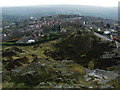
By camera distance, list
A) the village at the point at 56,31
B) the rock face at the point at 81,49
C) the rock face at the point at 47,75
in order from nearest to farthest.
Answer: the rock face at the point at 47,75 → the rock face at the point at 81,49 → the village at the point at 56,31

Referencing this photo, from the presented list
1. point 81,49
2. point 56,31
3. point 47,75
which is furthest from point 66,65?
point 56,31

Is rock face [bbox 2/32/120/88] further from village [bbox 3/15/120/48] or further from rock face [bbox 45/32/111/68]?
village [bbox 3/15/120/48]

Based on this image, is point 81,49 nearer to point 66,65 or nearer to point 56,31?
point 66,65

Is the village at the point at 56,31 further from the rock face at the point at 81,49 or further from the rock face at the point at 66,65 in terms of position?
the rock face at the point at 66,65

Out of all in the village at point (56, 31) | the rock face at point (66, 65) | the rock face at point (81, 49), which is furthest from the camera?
the village at point (56, 31)

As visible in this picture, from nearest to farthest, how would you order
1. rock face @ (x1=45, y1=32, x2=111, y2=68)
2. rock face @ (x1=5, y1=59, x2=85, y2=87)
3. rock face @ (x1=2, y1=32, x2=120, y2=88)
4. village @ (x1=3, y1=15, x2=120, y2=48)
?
rock face @ (x1=2, y1=32, x2=120, y2=88) → rock face @ (x1=5, y1=59, x2=85, y2=87) → rock face @ (x1=45, y1=32, x2=111, y2=68) → village @ (x1=3, y1=15, x2=120, y2=48)

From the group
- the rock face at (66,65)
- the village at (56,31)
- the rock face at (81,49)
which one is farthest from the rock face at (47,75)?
the village at (56,31)

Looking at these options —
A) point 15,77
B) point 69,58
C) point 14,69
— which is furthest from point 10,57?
point 69,58

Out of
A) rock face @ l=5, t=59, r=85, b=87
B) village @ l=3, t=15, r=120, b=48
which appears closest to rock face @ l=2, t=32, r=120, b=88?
rock face @ l=5, t=59, r=85, b=87

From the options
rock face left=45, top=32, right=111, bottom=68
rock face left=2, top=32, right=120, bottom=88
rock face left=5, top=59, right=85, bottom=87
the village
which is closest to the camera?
rock face left=2, top=32, right=120, bottom=88

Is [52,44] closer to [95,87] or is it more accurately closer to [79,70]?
[79,70]

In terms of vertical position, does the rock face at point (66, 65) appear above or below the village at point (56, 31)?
below
